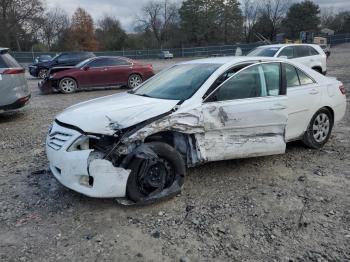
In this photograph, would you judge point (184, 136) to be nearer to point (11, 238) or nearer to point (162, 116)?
point (162, 116)

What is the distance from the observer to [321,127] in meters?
5.80

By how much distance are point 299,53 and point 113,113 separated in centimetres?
1116

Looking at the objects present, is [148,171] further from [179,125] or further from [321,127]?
[321,127]

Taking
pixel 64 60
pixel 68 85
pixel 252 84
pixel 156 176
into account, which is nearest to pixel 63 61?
pixel 64 60

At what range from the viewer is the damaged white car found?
3883 millimetres

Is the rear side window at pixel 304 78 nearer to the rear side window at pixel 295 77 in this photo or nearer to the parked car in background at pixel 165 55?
the rear side window at pixel 295 77

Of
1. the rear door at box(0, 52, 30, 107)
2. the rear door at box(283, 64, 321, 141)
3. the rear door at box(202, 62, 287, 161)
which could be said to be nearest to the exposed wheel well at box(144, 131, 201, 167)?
the rear door at box(202, 62, 287, 161)

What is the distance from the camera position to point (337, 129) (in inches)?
282

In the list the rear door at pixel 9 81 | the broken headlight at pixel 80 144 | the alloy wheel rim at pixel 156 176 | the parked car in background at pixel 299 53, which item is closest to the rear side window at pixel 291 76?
the alloy wheel rim at pixel 156 176

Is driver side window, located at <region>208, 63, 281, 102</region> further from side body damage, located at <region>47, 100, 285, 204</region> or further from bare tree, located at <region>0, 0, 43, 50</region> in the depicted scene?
bare tree, located at <region>0, 0, 43, 50</region>

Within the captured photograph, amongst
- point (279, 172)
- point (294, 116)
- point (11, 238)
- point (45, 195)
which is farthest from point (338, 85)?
point (11, 238)

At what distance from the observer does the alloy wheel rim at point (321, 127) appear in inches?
225

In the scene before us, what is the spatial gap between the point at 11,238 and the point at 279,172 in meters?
3.32

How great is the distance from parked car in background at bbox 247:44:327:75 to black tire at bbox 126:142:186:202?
32.3 ft
